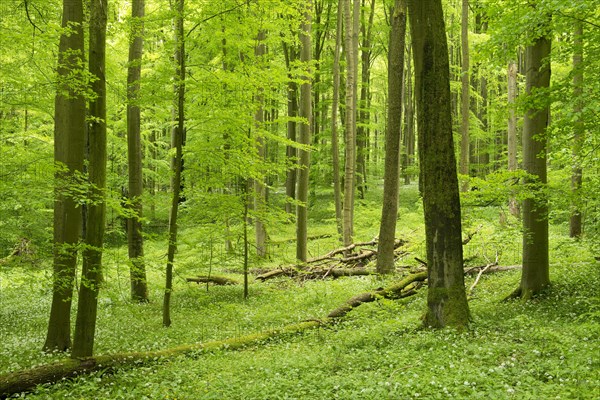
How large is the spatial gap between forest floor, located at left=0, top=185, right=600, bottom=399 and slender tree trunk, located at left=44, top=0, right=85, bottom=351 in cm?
47

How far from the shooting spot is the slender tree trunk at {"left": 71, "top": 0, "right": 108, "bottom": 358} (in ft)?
22.2

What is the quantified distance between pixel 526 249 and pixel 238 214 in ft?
24.4

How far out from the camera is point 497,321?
7.20m

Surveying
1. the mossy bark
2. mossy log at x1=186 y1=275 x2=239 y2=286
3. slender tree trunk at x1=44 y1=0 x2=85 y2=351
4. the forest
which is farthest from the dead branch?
slender tree trunk at x1=44 y1=0 x2=85 y2=351

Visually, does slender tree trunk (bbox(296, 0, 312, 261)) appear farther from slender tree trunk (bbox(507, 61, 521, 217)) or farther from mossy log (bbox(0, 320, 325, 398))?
slender tree trunk (bbox(507, 61, 521, 217))

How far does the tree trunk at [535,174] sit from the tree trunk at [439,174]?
247cm

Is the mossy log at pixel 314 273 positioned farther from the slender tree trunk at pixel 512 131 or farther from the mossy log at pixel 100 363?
the slender tree trunk at pixel 512 131

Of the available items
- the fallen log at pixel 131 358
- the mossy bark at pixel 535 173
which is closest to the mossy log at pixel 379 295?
the fallen log at pixel 131 358

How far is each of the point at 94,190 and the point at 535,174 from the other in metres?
8.41

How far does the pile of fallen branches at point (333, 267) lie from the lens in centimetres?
1430

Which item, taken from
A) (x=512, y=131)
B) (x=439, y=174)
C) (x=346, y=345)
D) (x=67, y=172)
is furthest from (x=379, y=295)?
(x=512, y=131)

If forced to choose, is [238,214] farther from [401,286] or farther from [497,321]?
[497,321]

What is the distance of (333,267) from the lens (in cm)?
1474

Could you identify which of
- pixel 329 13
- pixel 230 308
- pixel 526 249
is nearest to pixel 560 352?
pixel 526 249
